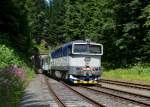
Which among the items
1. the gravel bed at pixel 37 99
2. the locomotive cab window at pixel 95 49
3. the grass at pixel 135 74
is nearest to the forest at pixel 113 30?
the grass at pixel 135 74

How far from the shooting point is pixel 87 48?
34.9 m

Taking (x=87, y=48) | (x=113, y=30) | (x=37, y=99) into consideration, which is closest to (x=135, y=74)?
(x=87, y=48)

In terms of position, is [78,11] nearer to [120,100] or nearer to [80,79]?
[80,79]

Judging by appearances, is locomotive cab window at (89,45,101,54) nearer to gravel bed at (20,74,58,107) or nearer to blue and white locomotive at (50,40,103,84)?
blue and white locomotive at (50,40,103,84)

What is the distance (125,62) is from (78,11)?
30.2 metres

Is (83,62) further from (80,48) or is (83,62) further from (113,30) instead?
(113,30)

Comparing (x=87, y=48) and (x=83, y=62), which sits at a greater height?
(x=87, y=48)

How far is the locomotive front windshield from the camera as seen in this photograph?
34.7 m

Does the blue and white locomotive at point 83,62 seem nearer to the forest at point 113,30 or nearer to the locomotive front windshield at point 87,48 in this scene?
the locomotive front windshield at point 87,48

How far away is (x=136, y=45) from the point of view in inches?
2052

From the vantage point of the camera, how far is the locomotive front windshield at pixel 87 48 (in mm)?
34688

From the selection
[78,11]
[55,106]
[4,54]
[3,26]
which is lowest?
[55,106]

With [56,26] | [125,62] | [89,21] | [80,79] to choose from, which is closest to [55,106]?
[80,79]

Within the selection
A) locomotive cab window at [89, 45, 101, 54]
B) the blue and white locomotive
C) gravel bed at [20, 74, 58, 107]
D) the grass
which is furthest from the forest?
gravel bed at [20, 74, 58, 107]
